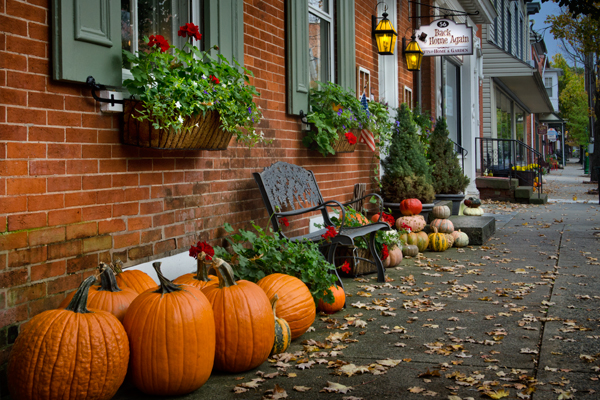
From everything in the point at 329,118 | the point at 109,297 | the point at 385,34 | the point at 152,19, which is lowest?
the point at 109,297

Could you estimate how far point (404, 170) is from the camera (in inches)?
328

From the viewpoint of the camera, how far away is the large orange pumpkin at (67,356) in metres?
2.53

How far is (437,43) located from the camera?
374 inches

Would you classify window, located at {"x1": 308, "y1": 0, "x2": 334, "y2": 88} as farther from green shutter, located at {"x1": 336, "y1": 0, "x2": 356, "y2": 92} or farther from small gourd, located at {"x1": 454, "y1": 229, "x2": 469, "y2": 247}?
small gourd, located at {"x1": 454, "y1": 229, "x2": 469, "y2": 247}

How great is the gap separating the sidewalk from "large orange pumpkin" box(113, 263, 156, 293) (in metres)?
0.57

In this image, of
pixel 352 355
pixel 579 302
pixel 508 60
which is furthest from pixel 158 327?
pixel 508 60

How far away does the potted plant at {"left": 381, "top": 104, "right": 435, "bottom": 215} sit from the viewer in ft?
27.1

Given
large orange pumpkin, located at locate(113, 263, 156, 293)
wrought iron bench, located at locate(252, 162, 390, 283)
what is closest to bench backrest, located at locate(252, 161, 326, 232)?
wrought iron bench, located at locate(252, 162, 390, 283)

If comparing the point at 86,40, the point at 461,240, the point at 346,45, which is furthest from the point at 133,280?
the point at 461,240

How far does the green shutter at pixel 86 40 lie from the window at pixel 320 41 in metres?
3.34

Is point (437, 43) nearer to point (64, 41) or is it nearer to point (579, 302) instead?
point (579, 302)

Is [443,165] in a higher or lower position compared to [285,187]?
higher

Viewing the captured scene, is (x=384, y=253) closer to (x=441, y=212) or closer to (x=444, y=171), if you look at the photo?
(x=441, y=212)

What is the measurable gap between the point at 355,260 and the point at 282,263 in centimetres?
170
